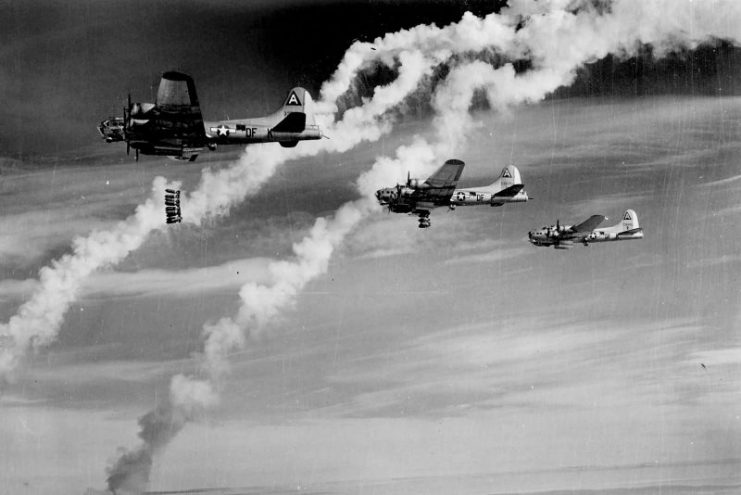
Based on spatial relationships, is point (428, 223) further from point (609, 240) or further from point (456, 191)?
point (609, 240)

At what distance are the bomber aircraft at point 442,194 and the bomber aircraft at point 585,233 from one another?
24.9 ft

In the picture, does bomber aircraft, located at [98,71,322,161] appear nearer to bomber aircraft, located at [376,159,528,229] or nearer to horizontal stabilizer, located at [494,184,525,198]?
bomber aircraft, located at [376,159,528,229]

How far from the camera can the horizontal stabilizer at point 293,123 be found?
70.3 metres

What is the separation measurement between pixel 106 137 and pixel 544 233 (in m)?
45.1

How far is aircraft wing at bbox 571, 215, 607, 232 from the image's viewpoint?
92625 millimetres

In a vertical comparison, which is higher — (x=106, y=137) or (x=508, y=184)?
(x=106, y=137)

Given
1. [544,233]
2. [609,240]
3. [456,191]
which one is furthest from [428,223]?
[609,240]

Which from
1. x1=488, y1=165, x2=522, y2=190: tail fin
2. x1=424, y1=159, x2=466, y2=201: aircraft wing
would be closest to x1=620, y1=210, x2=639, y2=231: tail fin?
x1=488, y1=165, x2=522, y2=190: tail fin

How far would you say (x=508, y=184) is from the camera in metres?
90.0

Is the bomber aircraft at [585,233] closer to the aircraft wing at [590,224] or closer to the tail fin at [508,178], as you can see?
the aircraft wing at [590,224]

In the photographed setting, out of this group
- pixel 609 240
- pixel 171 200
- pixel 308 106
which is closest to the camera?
pixel 308 106

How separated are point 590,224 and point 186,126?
44614mm

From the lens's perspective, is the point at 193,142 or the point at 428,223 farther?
the point at 428,223

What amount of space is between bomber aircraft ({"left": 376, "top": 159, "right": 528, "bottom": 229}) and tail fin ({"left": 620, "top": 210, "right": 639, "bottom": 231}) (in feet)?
50.3
